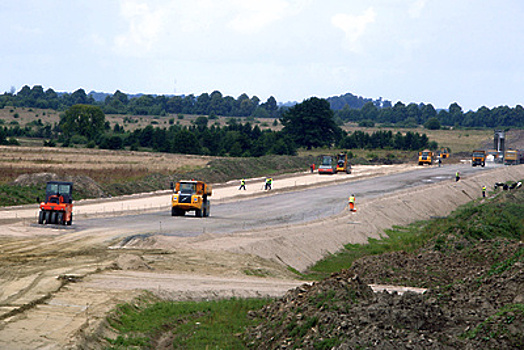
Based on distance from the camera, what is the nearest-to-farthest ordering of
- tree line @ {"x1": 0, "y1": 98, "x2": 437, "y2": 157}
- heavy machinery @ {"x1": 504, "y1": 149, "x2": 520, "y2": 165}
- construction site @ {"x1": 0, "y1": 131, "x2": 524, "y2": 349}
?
construction site @ {"x1": 0, "y1": 131, "x2": 524, "y2": 349} → heavy machinery @ {"x1": 504, "y1": 149, "x2": 520, "y2": 165} → tree line @ {"x1": 0, "y1": 98, "x2": 437, "y2": 157}

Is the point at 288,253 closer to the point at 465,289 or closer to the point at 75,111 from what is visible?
the point at 465,289

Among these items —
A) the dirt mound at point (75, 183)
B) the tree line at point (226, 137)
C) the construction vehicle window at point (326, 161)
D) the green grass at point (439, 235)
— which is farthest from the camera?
the tree line at point (226, 137)

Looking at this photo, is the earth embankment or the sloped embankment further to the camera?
the sloped embankment

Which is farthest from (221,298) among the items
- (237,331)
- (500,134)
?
(500,134)

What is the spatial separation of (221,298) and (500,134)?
Answer: 115741 millimetres

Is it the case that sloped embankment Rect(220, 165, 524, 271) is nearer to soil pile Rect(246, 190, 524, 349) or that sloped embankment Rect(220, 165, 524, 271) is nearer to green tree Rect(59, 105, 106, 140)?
soil pile Rect(246, 190, 524, 349)

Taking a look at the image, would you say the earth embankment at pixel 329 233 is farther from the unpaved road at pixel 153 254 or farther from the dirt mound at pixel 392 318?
the dirt mound at pixel 392 318

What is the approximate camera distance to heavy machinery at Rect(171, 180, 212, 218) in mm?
46531

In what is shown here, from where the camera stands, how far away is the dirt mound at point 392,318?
55.1 ft

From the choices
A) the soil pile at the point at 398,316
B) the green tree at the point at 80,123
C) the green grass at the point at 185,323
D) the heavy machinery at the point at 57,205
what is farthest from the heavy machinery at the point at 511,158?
the green grass at the point at 185,323

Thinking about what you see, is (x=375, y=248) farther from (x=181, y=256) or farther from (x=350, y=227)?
(x=181, y=256)

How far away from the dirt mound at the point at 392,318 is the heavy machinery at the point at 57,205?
21.5 metres

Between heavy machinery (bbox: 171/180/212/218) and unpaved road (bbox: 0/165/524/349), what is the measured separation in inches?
48.4

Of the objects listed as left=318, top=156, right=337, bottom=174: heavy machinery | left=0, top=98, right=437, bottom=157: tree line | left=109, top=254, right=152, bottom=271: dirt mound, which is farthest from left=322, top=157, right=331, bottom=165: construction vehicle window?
left=109, top=254, right=152, bottom=271: dirt mound
